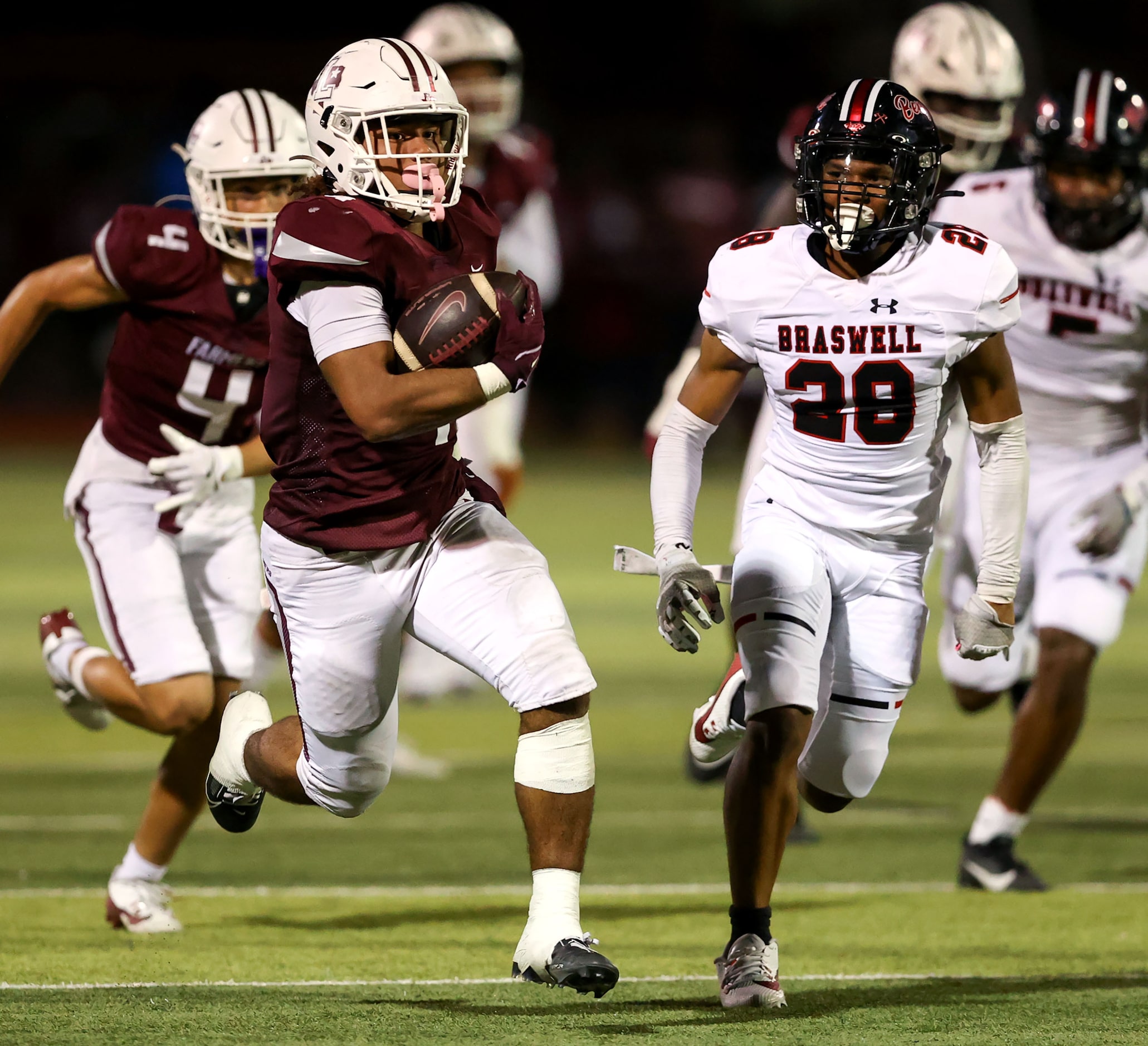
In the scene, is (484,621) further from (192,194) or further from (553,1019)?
(192,194)

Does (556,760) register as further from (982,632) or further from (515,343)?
(982,632)

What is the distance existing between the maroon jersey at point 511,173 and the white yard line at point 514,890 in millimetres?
2845

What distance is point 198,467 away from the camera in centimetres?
487

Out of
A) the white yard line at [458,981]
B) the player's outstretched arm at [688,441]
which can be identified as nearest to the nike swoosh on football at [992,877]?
the white yard line at [458,981]

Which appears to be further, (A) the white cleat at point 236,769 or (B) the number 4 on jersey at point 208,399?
(B) the number 4 on jersey at point 208,399

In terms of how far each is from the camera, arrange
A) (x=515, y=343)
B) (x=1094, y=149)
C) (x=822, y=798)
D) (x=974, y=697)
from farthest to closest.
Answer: (x=974, y=697)
(x=1094, y=149)
(x=822, y=798)
(x=515, y=343)

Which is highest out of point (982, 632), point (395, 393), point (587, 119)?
point (395, 393)

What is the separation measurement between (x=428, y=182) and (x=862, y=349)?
899mm

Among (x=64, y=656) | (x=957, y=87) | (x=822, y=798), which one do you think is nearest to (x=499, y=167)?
(x=957, y=87)

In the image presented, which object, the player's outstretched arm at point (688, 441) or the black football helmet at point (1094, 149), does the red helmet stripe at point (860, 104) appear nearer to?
the player's outstretched arm at point (688, 441)

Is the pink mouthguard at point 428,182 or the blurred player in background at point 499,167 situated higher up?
the pink mouthguard at point 428,182

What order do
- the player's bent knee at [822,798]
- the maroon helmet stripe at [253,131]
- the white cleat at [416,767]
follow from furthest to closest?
the white cleat at [416,767] < the maroon helmet stripe at [253,131] < the player's bent knee at [822,798]

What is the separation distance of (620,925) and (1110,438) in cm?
196

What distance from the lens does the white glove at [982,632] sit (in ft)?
13.6
